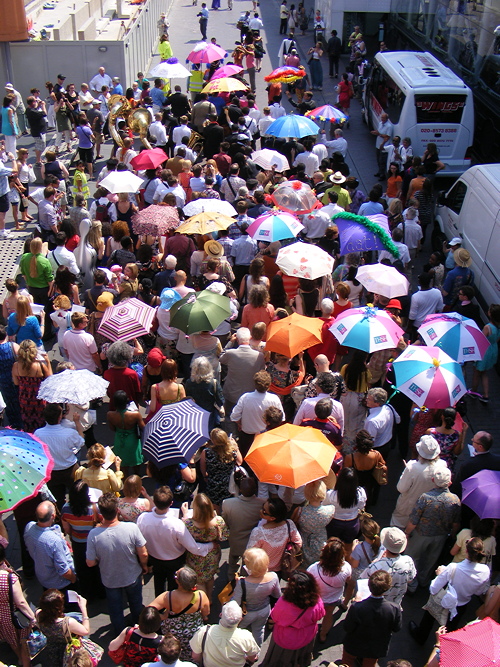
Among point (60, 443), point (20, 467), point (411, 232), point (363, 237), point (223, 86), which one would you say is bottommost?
point (60, 443)

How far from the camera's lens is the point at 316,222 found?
11.3 meters

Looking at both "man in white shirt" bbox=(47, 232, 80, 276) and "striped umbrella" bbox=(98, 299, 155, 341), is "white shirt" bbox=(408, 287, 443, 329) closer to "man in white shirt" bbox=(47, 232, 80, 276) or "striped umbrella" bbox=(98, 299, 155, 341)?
"striped umbrella" bbox=(98, 299, 155, 341)


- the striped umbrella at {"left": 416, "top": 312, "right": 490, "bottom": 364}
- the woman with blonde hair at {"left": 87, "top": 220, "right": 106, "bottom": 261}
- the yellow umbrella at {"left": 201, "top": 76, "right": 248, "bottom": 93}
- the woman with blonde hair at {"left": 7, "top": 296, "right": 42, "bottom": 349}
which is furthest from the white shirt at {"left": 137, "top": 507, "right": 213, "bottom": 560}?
the yellow umbrella at {"left": 201, "top": 76, "right": 248, "bottom": 93}

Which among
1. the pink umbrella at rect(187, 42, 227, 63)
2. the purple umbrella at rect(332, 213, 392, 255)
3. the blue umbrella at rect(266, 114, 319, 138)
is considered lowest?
the purple umbrella at rect(332, 213, 392, 255)

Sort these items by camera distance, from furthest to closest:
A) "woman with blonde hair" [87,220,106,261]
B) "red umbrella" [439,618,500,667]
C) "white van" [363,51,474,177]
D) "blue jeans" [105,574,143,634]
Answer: "white van" [363,51,474,177] → "woman with blonde hair" [87,220,106,261] → "blue jeans" [105,574,143,634] → "red umbrella" [439,618,500,667]

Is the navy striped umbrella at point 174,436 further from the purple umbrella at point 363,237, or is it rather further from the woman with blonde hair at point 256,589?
the purple umbrella at point 363,237

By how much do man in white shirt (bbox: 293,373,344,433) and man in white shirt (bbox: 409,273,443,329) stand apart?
115 inches

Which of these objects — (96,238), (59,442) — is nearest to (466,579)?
(59,442)

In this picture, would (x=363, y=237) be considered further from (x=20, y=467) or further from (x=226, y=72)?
(x=226, y=72)

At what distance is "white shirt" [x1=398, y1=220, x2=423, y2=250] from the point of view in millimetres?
11758

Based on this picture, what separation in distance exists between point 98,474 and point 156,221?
188 inches

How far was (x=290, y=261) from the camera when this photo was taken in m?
9.06

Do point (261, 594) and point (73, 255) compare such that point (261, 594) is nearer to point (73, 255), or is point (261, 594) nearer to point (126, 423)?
point (126, 423)

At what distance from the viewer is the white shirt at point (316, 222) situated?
37.0 ft
